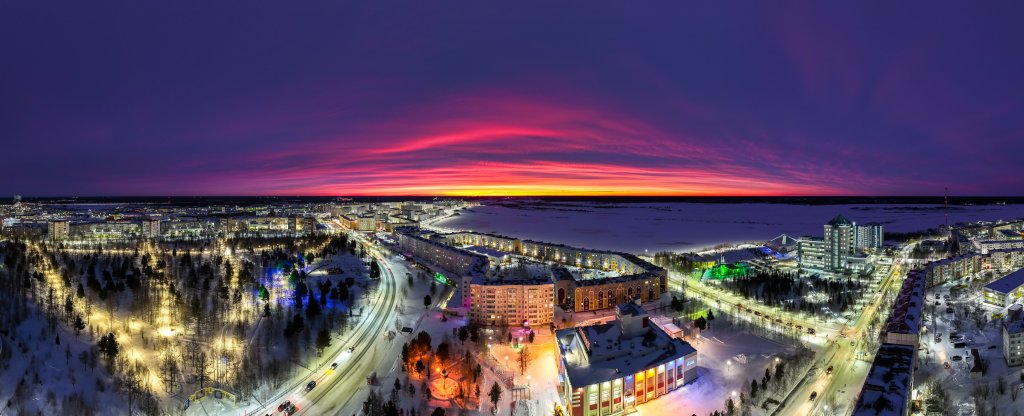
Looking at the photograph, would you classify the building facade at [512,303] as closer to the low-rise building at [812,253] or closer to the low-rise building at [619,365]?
A: the low-rise building at [619,365]

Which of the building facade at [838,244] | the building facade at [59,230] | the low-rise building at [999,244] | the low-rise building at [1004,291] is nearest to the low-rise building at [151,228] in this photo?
the building facade at [59,230]

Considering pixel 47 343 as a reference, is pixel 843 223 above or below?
above

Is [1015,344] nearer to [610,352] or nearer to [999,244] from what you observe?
[610,352]

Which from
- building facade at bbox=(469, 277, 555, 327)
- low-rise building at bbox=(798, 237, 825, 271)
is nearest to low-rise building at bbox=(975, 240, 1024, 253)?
low-rise building at bbox=(798, 237, 825, 271)

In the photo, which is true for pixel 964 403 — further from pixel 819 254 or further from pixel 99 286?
pixel 99 286

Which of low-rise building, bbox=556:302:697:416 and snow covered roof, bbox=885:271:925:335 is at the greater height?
snow covered roof, bbox=885:271:925:335

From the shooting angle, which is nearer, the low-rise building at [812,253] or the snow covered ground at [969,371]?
the snow covered ground at [969,371]

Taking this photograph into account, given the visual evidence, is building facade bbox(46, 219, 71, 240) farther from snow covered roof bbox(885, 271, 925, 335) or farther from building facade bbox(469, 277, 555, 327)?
snow covered roof bbox(885, 271, 925, 335)

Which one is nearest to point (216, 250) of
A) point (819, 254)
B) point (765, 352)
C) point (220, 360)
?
point (220, 360)
